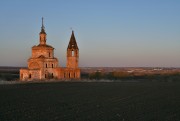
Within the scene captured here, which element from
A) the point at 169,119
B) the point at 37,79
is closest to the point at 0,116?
the point at 169,119

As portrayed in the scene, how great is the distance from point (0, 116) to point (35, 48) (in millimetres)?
44514

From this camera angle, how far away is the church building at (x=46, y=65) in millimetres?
58938

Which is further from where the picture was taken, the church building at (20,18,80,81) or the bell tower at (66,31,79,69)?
the bell tower at (66,31,79,69)

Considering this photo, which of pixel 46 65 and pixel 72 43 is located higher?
pixel 72 43

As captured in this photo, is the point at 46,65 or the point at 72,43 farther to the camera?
the point at 72,43

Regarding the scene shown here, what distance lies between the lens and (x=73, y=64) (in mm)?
65188

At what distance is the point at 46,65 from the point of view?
198 feet

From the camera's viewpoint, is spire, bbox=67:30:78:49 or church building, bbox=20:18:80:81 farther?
spire, bbox=67:30:78:49

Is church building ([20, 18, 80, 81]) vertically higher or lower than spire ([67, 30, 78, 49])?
lower

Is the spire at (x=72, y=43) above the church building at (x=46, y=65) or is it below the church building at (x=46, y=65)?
above

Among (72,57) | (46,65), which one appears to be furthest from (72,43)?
(46,65)

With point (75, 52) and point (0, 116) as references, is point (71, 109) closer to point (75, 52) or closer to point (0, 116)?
point (0, 116)

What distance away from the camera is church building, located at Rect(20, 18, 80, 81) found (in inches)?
2320

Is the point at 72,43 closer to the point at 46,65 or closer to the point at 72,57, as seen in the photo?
the point at 72,57
